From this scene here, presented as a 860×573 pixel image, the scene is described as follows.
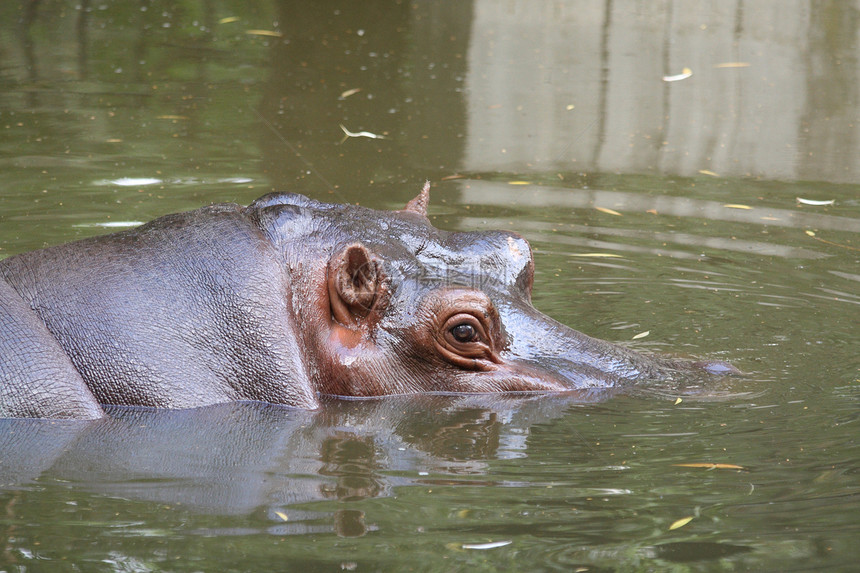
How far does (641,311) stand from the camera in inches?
284

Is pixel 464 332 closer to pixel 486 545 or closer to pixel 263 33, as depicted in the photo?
pixel 486 545

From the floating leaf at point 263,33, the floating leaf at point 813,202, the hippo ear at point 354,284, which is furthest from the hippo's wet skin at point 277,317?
the floating leaf at point 263,33

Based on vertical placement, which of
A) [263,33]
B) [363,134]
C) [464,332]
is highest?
[263,33]

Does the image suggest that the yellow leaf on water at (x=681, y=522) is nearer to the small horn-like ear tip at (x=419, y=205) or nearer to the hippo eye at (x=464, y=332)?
the hippo eye at (x=464, y=332)

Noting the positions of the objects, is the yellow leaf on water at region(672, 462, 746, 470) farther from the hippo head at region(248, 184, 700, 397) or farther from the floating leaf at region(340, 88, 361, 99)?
the floating leaf at region(340, 88, 361, 99)

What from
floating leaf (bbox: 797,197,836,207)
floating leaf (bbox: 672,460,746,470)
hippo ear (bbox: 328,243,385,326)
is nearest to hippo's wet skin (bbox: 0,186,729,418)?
hippo ear (bbox: 328,243,385,326)

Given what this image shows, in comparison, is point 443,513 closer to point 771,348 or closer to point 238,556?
point 238,556

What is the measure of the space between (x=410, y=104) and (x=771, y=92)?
435 cm

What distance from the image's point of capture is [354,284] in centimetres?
526

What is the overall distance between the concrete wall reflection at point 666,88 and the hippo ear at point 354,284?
5759 millimetres

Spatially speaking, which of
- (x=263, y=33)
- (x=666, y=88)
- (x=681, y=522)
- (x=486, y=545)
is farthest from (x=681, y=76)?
(x=486, y=545)

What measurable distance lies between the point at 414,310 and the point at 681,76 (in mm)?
9896

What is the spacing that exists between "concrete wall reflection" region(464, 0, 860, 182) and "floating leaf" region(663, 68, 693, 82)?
0.09m

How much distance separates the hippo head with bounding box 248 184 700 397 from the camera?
526cm
